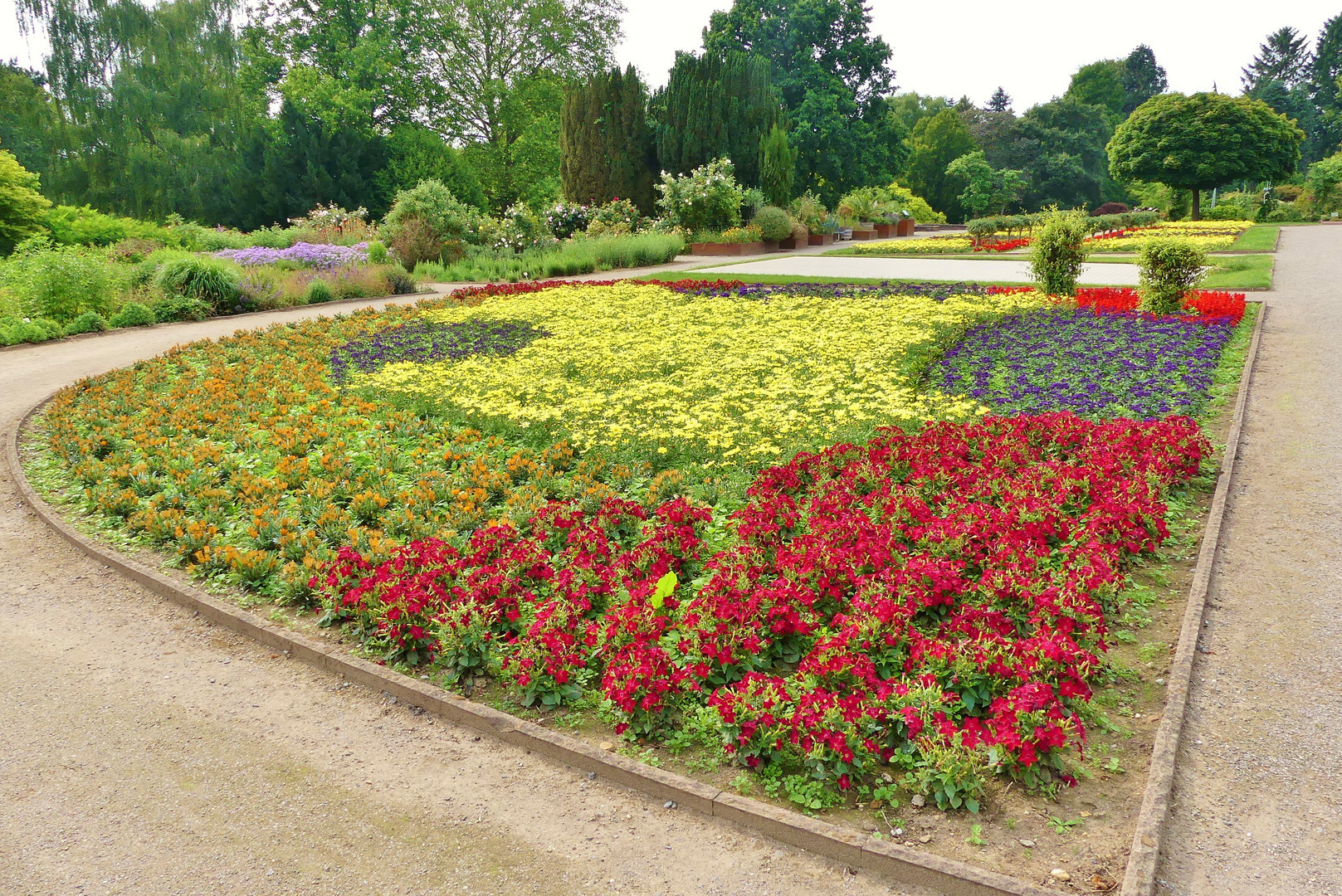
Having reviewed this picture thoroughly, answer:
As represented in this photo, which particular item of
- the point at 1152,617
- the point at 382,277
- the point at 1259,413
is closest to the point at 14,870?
the point at 1152,617

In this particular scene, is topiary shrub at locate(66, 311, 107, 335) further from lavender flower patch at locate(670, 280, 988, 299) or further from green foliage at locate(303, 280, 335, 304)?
lavender flower patch at locate(670, 280, 988, 299)

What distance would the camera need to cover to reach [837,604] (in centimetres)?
397

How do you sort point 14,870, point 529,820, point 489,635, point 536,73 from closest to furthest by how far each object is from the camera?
point 14,870 < point 529,820 < point 489,635 < point 536,73

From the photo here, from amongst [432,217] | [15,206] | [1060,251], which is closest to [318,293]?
[432,217]

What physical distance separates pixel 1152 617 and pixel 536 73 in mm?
44232

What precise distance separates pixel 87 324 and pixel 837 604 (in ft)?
45.9

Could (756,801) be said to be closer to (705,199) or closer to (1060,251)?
(1060,251)

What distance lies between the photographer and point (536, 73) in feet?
138

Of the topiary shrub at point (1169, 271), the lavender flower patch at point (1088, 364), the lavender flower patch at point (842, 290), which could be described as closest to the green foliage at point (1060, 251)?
the lavender flower patch at point (842, 290)

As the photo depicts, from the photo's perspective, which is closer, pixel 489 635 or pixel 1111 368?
pixel 489 635

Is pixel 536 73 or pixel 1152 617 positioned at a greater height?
pixel 536 73

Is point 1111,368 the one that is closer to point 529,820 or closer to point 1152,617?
point 1152,617

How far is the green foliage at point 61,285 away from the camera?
42.7 feet

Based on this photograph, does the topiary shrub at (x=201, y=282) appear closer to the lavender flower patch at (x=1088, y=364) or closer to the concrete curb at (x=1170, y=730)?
the lavender flower patch at (x=1088, y=364)
